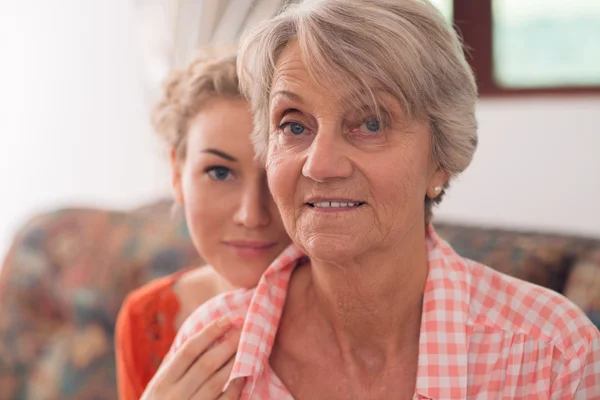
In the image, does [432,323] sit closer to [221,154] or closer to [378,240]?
[378,240]

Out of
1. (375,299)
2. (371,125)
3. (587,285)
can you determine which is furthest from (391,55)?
(587,285)

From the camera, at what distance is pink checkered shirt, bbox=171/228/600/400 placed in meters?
1.28

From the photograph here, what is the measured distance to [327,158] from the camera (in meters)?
1.23

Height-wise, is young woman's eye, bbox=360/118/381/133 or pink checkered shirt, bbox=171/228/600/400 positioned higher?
young woman's eye, bbox=360/118/381/133

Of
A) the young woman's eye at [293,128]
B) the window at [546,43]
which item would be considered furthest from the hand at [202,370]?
the window at [546,43]

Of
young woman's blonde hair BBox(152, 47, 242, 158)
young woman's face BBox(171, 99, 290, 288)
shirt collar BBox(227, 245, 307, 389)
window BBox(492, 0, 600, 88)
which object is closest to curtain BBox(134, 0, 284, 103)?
young woman's blonde hair BBox(152, 47, 242, 158)

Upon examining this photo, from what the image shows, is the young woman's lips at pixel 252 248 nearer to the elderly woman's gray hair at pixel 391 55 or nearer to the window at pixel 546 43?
the elderly woman's gray hair at pixel 391 55

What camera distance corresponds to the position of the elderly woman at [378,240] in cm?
124

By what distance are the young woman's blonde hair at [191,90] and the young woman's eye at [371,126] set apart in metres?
0.48

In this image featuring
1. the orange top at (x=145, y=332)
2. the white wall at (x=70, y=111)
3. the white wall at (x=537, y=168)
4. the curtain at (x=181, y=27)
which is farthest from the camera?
the white wall at (x=70, y=111)

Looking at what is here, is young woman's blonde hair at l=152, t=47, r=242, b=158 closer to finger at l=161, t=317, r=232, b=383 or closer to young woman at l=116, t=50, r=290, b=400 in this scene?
young woman at l=116, t=50, r=290, b=400

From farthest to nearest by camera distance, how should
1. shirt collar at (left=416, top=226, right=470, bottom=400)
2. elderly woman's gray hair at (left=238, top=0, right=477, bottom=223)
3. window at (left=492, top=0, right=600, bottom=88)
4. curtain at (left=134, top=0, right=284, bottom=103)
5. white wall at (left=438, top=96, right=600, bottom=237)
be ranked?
window at (left=492, top=0, right=600, bottom=88), white wall at (left=438, top=96, right=600, bottom=237), curtain at (left=134, top=0, right=284, bottom=103), shirt collar at (left=416, top=226, right=470, bottom=400), elderly woman's gray hair at (left=238, top=0, right=477, bottom=223)

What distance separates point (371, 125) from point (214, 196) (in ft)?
1.81

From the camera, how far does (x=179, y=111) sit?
5.87 ft
